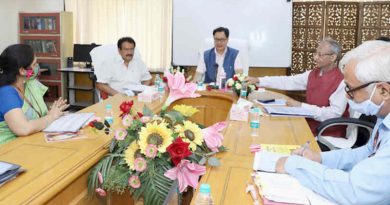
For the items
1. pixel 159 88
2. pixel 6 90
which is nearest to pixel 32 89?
pixel 6 90

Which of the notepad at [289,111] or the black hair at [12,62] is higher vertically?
the black hair at [12,62]

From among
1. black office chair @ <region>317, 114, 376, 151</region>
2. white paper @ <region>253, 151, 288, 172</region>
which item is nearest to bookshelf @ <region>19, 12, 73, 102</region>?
black office chair @ <region>317, 114, 376, 151</region>

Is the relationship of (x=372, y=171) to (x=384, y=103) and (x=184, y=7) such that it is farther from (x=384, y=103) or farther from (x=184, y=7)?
(x=184, y=7)

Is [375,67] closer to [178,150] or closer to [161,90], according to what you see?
[178,150]

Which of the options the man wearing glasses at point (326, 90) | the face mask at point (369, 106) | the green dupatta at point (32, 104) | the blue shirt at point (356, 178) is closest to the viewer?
the blue shirt at point (356, 178)

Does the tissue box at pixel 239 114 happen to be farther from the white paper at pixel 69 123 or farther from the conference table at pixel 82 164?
the white paper at pixel 69 123

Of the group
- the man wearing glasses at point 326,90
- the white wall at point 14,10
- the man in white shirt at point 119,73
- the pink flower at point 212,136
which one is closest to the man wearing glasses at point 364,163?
the pink flower at point 212,136

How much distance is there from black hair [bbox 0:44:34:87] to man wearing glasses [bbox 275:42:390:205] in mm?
1493

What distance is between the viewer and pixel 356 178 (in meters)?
1.03

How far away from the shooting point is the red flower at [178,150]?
1.24m

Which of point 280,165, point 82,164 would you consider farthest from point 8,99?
point 280,165

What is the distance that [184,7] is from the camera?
4902mm

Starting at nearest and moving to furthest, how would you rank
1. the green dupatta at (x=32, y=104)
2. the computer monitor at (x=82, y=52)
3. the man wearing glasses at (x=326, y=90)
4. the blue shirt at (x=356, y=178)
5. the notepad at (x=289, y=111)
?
1. the blue shirt at (x=356, y=178)
2. the green dupatta at (x=32, y=104)
3. the notepad at (x=289, y=111)
4. the man wearing glasses at (x=326, y=90)
5. the computer monitor at (x=82, y=52)

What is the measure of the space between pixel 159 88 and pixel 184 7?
7.53 ft
